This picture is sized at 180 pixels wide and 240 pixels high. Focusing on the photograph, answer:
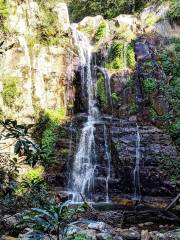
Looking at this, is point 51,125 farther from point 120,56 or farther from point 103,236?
point 103,236

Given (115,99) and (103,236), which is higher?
(115,99)

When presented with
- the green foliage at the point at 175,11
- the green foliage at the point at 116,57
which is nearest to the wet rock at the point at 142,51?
the green foliage at the point at 116,57

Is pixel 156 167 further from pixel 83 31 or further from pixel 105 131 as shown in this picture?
pixel 83 31

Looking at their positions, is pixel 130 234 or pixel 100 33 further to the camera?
pixel 100 33

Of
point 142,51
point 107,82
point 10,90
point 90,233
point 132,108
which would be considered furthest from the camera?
point 142,51

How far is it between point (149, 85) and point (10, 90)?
19.5 feet

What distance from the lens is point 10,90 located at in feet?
45.5

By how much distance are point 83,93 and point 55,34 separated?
10.6ft

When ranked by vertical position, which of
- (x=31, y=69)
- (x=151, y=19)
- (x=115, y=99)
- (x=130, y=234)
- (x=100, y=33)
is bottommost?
(x=130, y=234)

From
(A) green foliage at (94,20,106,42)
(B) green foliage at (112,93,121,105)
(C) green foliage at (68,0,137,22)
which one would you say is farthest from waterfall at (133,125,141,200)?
(C) green foliage at (68,0,137,22)

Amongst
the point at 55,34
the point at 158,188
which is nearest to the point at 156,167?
the point at 158,188

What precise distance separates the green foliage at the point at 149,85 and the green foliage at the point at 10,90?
5.50 metres

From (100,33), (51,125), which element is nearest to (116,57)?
(100,33)

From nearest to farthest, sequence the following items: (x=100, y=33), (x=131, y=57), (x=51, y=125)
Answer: (x=51, y=125) < (x=131, y=57) < (x=100, y=33)
